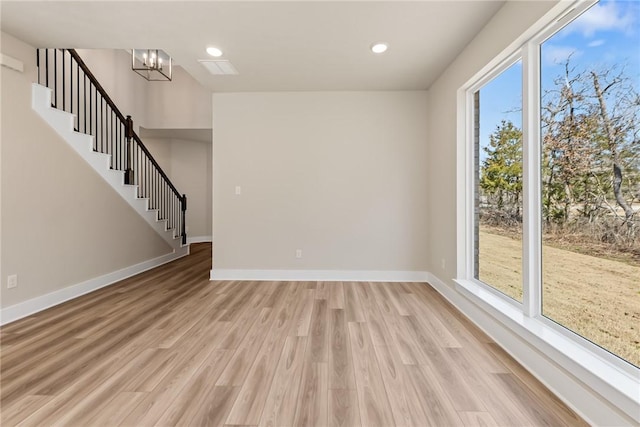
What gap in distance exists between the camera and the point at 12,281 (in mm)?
2684

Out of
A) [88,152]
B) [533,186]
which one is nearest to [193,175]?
[88,152]

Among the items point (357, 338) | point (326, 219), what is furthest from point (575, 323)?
point (326, 219)

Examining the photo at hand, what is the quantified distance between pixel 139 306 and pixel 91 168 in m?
1.80

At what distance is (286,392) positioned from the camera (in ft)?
5.43

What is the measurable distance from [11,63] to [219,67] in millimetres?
1839

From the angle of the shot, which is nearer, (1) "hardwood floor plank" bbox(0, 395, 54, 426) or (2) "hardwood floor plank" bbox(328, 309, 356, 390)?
(1) "hardwood floor plank" bbox(0, 395, 54, 426)

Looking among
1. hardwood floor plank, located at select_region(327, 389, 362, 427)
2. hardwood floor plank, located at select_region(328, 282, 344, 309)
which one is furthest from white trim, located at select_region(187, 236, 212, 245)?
hardwood floor plank, located at select_region(327, 389, 362, 427)

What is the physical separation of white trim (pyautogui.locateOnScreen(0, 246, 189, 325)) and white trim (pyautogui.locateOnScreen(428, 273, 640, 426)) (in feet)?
13.8

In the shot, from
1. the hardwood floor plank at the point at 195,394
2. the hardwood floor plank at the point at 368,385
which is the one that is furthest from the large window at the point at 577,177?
the hardwood floor plank at the point at 195,394

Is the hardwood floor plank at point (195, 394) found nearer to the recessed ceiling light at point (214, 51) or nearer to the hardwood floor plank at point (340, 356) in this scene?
the hardwood floor plank at point (340, 356)

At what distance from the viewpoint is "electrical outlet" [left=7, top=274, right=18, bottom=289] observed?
2660 mm

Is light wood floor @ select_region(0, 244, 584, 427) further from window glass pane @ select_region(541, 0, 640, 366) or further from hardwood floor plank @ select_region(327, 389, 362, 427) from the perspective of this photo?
window glass pane @ select_region(541, 0, 640, 366)

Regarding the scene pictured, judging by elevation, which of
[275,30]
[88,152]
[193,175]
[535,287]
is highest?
[275,30]

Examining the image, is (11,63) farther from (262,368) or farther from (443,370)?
(443,370)
